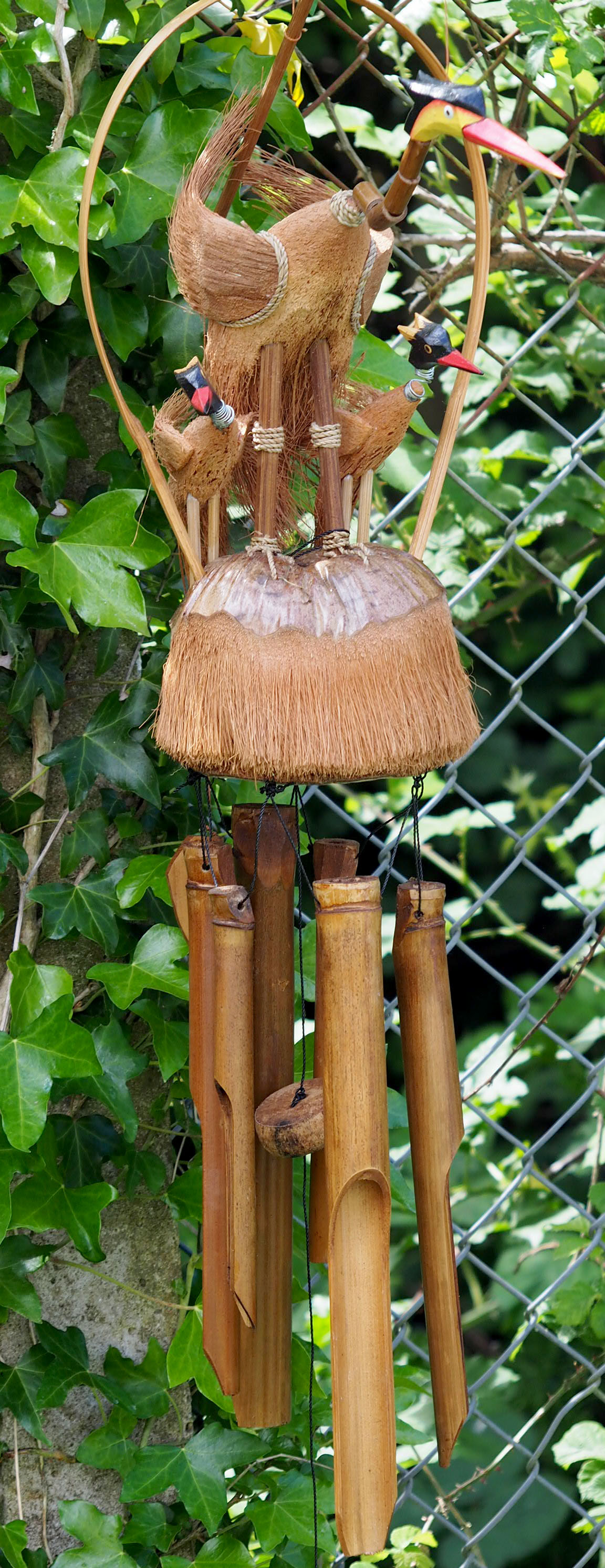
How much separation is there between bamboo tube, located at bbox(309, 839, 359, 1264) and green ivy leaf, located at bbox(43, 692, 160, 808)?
0.75 ft

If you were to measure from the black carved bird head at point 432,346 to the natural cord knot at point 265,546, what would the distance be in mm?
125

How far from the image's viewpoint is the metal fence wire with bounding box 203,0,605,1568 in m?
1.23

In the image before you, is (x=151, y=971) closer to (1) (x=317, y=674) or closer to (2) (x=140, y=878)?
(2) (x=140, y=878)

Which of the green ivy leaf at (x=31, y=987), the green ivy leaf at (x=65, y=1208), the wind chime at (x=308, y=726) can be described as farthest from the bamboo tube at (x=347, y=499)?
the green ivy leaf at (x=65, y=1208)

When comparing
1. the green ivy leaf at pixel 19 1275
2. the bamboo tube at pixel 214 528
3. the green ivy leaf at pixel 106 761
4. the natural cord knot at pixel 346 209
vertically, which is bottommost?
the green ivy leaf at pixel 19 1275

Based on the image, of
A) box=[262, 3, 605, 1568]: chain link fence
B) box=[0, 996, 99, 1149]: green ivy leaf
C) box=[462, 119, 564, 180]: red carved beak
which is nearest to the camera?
box=[462, 119, 564, 180]: red carved beak

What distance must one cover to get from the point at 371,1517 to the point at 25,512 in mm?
633

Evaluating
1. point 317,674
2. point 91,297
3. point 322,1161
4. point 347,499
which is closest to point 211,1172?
point 322,1161

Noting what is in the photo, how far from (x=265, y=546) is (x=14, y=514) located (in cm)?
25

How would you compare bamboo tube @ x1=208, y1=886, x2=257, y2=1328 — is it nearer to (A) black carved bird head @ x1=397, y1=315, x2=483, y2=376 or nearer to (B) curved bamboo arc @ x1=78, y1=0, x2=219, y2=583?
(B) curved bamboo arc @ x1=78, y1=0, x2=219, y2=583

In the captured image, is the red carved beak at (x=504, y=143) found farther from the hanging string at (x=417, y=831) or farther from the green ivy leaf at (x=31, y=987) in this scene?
the green ivy leaf at (x=31, y=987)

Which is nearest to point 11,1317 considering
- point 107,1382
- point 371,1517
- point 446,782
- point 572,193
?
point 107,1382

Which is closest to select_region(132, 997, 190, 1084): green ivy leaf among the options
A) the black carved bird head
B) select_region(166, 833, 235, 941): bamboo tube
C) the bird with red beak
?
select_region(166, 833, 235, 941): bamboo tube

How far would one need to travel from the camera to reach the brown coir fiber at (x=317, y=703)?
61 centimetres
